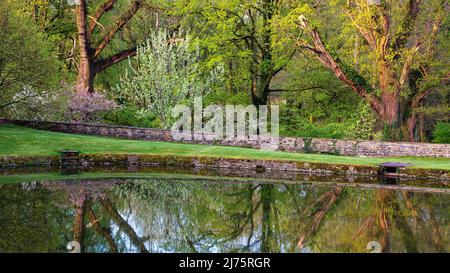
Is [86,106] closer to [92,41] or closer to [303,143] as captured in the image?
[92,41]

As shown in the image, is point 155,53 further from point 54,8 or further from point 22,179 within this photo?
point 22,179

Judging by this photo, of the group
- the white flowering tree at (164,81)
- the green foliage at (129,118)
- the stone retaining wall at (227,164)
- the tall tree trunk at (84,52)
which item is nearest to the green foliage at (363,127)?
the stone retaining wall at (227,164)

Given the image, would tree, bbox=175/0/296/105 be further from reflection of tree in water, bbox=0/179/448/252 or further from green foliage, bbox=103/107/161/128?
reflection of tree in water, bbox=0/179/448/252

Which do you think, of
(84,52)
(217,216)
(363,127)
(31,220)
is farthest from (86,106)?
(31,220)

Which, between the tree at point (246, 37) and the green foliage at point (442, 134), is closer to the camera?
the green foliage at point (442, 134)

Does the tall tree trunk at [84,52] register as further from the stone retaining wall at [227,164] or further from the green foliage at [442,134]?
the green foliage at [442,134]

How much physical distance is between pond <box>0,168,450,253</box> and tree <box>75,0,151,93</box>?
1683cm

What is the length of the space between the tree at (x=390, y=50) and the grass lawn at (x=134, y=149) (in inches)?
192

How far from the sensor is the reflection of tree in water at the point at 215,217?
11.0 metres

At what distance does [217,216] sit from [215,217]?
0.41 feet

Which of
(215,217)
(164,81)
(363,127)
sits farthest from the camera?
(164,81)

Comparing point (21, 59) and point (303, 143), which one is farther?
point (303, 143)

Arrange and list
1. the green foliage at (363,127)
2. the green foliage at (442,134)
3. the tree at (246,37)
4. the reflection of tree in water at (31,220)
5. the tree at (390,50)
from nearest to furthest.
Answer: the reflection of tree in water at (31,220)
the tree at (390,50)
the green foliage at (363,127)
the green foliage at (442,134)
the tree at (246,37)

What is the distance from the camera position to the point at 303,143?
25.6 m
